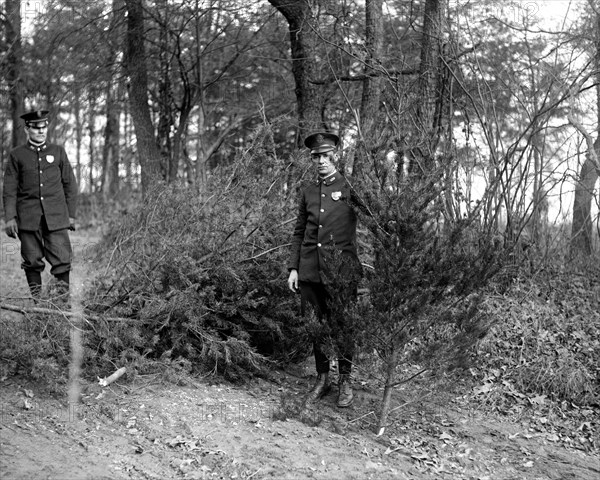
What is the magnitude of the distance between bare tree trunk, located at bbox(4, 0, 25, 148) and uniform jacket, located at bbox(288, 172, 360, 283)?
11361 mm

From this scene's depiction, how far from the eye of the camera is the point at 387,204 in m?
5.07

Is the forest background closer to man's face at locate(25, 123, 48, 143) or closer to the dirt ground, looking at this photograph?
the dirt ground

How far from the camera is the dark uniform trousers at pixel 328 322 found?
5.30m

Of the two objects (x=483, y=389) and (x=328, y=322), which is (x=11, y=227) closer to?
(x=328, y=322)

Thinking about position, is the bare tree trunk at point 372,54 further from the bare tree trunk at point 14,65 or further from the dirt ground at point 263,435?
the bare tree trunk at point 14,65

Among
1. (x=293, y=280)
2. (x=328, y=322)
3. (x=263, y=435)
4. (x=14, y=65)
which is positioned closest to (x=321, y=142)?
(x=293, y=280)

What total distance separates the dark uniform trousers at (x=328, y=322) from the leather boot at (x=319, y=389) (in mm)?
54

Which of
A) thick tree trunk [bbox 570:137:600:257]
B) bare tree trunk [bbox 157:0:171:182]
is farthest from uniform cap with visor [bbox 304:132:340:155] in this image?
bare tree trunk [bbox 157:0:171:182]

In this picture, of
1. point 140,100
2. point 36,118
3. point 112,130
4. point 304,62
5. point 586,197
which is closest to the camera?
point 36,118

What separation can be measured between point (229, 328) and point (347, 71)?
569cm

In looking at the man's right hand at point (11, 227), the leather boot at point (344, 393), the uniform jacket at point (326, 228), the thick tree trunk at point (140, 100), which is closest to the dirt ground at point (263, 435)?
the leather boot at point (344, 393)

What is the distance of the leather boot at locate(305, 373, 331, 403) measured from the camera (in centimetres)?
574

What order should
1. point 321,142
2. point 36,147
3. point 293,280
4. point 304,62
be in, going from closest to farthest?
1. point 321,142
2. point 293,280
3. point 36,147
4. point 304,62

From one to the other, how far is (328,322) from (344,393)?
0.67 m
